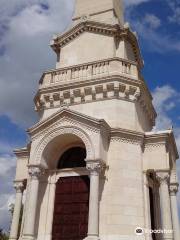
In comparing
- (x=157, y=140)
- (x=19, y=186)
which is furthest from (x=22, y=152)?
(x=157, y=140)

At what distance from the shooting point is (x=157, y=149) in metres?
18.1

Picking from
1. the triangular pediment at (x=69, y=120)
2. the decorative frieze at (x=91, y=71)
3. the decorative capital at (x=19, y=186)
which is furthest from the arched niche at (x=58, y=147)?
the decorative frieze at (x=91, y=71)

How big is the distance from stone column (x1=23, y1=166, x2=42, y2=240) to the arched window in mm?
1857

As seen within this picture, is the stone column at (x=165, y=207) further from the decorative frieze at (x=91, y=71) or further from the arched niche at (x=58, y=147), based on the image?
the decorative frieze at (x=91, y=71)

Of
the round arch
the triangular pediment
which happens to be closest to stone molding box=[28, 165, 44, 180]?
the round arch

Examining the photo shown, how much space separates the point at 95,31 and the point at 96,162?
10798mm

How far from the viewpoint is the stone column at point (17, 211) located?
19114mm

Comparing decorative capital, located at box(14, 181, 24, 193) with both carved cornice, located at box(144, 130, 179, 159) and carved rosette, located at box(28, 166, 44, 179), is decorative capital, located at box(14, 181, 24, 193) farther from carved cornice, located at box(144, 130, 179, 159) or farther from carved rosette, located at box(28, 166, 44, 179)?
carved cornice, located at box(144, 130, 179, 159)

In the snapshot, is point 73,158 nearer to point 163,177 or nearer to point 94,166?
point 94,166

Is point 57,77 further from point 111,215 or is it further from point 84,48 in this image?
point 111,215

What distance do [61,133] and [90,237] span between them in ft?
18.5

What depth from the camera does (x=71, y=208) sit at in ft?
57.1

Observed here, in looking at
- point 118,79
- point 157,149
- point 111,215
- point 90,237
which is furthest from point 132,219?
point 118,79

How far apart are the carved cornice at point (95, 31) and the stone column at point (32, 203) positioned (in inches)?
414
